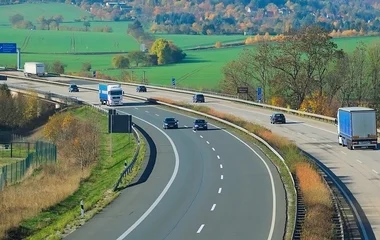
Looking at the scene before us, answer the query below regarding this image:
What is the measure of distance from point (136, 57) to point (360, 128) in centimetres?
11100

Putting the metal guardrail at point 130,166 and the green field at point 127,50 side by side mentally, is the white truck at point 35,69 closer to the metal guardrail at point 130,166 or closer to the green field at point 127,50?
the green field at point 127,50

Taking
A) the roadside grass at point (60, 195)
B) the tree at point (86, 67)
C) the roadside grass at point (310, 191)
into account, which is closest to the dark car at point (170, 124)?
the roadside grass at point (60, 195)

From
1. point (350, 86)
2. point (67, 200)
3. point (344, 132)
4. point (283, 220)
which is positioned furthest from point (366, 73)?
point (283, 220)

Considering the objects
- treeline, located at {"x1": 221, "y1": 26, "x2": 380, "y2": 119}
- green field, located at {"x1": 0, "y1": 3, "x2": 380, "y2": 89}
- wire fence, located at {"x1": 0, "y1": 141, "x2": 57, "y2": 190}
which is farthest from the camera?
green field, located at {"x1": 0, "y1": 3, "x2": 380, "y2": 89}

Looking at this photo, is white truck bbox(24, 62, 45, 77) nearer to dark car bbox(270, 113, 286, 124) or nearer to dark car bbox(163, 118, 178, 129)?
dark car bbox(270, 113, 286, 124)

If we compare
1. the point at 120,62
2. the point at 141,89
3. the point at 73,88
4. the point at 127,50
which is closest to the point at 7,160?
the point at 73,88

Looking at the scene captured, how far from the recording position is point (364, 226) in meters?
35.1

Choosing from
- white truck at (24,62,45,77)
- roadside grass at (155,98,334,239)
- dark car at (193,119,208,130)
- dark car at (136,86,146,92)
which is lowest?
roadside grass at (155,98,334,239)

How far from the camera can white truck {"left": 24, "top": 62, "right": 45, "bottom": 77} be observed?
428ft

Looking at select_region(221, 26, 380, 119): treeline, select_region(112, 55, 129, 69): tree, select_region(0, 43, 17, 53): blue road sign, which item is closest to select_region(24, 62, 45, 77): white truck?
select_region(0, 43, 17, 53): blue road sign

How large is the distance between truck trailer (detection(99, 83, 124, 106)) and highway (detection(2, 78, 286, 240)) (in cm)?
3287

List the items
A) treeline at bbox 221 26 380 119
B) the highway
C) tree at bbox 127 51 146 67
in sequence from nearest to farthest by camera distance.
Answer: the highway, treeline at bbox 221 26 380 119, tree at bbox 127 51 146 67

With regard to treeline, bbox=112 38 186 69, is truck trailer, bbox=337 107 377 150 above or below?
below

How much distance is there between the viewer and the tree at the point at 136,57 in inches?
6526
